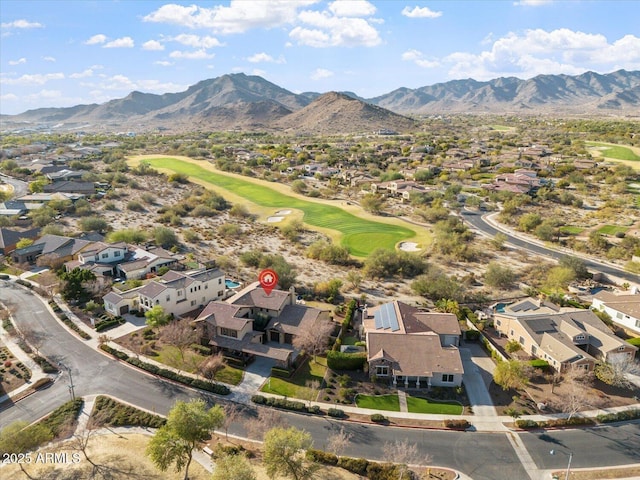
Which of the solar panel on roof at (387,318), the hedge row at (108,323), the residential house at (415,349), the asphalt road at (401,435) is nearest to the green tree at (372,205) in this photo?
the solar panel on roof at (387,318)

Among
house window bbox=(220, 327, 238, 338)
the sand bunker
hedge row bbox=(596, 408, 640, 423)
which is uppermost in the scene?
house window bbox=(220, 327, 238, 338)

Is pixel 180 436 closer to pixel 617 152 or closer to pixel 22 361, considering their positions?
pixel 22 361

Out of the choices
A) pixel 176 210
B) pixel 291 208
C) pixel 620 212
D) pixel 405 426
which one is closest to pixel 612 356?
pixel 405 426

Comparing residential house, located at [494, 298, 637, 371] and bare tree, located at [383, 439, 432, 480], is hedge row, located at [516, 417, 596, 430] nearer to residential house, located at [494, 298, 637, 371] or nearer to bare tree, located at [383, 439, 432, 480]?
residential house, located at [494, 298, 637, 371]

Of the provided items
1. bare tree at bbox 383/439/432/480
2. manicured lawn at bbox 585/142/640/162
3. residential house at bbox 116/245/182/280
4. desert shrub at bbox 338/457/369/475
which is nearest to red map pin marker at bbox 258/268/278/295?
residential house at bbox 116/245/182/280

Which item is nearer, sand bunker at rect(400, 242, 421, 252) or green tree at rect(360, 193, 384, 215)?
sand bunker at rect(400, 242, 421, 252)

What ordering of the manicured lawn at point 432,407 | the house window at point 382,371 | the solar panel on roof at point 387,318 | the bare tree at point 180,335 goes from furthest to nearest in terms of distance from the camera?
1. the solar panel on roof at point 387,318
2. the bare tree at point 180,335
3. the house window at point 382,371
4. the manicured lawn at point 432,407

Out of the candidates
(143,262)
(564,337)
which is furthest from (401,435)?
(143,262)

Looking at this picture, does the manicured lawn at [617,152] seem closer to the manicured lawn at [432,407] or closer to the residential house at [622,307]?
the residential house at [622,307]
